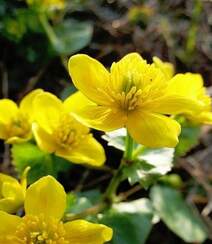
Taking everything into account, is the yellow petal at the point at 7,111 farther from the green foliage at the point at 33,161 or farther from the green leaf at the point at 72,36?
the green leaf at the point at 72,36

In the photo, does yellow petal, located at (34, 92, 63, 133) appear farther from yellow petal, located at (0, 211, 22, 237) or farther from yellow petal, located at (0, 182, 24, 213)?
yellow petal, located at (0, 211, 22, 237)

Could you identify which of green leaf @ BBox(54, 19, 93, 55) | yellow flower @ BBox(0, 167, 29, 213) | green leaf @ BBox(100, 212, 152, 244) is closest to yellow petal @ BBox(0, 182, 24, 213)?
yellow flower @ BBox(0, 167, 29, 213)

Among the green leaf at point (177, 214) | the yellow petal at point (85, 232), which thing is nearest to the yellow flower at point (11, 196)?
the yellow petal at point (85, 232)

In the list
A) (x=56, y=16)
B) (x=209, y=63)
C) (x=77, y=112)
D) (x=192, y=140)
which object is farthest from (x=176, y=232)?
(x=56, y=16)

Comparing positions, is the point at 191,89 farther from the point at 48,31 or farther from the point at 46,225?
the point at 48,31

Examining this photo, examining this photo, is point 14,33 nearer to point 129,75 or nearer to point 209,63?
point 209,63
